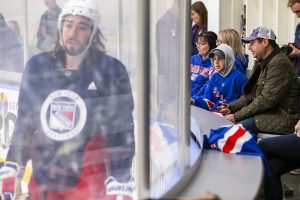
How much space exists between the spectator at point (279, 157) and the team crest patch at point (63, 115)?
149 centimetres

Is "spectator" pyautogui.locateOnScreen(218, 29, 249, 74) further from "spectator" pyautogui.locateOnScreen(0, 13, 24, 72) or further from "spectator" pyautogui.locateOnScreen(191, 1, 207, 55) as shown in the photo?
"spectator" pyautogui.locateOnScreen(0, 13, 24, 72)

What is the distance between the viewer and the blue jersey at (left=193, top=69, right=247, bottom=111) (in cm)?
410

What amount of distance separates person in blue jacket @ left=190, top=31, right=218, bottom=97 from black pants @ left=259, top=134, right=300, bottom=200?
4.09 feet

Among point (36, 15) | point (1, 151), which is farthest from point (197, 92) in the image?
point (36, 15)

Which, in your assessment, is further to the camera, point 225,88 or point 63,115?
point 225,88

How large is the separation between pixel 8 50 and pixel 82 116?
2.65ft

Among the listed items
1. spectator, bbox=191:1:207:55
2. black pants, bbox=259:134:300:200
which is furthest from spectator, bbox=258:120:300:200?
spectator, bbox=191:1:207:55

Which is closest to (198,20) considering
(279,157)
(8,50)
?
(279,157)

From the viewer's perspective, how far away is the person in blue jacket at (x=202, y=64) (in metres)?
4.38

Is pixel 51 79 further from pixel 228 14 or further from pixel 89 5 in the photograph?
pixel 228 14

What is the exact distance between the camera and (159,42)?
1.65 metres

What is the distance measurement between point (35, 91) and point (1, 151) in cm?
77

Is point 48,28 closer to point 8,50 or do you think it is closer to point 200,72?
point 8,50

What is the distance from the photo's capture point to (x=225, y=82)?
13.4ft
